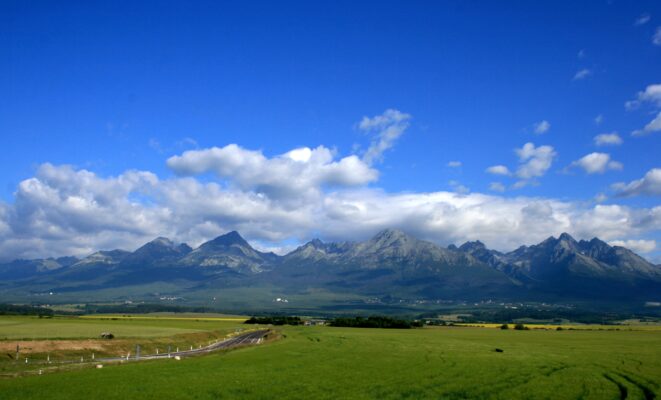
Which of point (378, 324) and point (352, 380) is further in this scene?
point (378, 324)

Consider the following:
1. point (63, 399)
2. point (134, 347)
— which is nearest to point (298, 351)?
point (134, 347)

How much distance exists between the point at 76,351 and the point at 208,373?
34.3 m

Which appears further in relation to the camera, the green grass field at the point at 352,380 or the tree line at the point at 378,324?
the tree line at the point at 378,324

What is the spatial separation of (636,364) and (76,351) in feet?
234

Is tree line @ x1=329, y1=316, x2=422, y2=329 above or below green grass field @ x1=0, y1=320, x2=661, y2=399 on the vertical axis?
below

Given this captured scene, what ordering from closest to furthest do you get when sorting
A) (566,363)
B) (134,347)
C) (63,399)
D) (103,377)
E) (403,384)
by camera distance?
(63,399) → (403,384) → (103,377) → (566,363) → (134,347)

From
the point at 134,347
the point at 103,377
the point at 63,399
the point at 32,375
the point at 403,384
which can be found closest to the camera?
the point at 63,399

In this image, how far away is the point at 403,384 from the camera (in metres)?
42.5

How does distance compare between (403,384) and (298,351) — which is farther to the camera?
(298,351)

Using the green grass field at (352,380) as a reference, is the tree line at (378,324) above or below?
below

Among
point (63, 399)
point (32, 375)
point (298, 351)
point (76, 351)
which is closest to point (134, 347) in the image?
point (76, 351)

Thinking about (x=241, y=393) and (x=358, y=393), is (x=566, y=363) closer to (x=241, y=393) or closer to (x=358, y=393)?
(x=358, y=393)

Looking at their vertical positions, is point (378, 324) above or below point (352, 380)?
below

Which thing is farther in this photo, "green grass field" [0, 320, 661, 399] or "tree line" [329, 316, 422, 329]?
"tree line" [329, 316, 422, 329]
